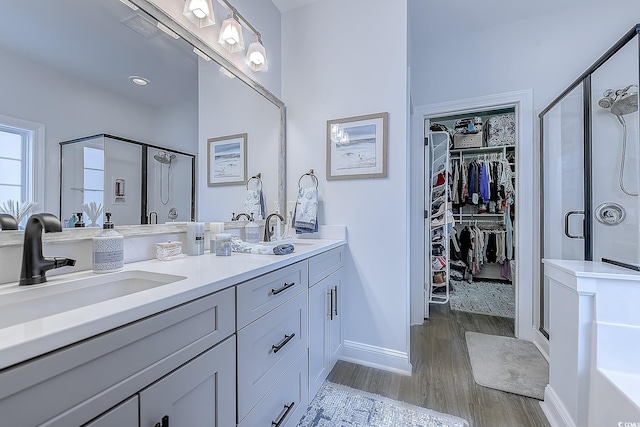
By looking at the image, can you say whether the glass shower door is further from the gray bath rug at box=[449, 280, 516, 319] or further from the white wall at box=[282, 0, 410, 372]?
the white wall at box=[282, 0, 410, 372]

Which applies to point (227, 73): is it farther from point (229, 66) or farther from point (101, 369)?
point (101, 369)

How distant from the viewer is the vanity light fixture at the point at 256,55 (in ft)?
6.10

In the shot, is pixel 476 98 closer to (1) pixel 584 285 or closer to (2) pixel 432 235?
(2) pixel 432 235

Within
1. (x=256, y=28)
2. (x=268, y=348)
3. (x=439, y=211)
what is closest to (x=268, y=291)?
(x=268, y=348)

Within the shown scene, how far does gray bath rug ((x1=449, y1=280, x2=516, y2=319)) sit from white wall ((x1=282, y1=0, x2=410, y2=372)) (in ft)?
5.36

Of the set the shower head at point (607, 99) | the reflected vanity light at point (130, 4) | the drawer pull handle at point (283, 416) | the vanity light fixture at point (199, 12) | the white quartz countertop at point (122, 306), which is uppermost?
the vanity light fixture at point (199, 12)

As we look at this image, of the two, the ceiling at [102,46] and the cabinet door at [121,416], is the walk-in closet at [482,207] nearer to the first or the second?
the ceiling at [102,46]

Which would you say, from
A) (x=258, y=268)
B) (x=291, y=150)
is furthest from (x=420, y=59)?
(x=258, y=268)

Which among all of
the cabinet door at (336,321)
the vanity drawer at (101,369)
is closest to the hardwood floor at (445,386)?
the cabinet door at (336,321)

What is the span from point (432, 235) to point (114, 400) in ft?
9.66

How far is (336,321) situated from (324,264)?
1.58ft

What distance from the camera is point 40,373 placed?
18.3 inches

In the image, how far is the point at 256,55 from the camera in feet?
6.13

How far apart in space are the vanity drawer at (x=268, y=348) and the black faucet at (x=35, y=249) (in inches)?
25.3
